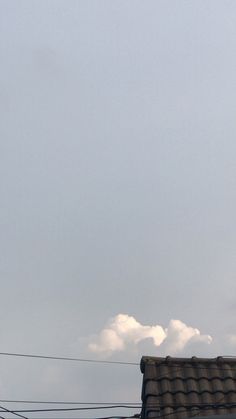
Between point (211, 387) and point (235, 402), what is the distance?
1.71 feet

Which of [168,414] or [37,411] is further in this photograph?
[37,411]

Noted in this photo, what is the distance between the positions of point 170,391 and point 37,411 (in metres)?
3.08

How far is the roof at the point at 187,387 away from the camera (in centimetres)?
1380

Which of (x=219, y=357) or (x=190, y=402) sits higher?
(x=219, y=357)

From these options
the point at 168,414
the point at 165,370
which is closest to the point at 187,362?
the point at 165,370

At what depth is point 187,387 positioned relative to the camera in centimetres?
1433

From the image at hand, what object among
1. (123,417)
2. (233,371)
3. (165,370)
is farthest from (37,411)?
(233,371)

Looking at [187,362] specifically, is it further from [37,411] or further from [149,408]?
[37,411]

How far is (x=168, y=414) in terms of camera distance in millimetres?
13648

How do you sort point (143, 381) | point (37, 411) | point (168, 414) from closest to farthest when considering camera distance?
point (168, 414)
point (143, 381)
point (37, 411)

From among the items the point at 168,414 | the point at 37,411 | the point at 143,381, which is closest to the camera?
the point at 168,414

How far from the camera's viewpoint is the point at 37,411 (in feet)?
52.0

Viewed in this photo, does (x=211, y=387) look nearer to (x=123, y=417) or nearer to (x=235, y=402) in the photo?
(x=235, y=402)

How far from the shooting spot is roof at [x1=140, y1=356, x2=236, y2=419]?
45.3 ft
